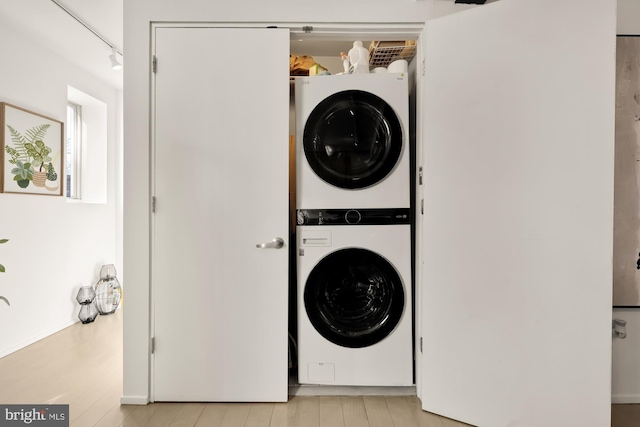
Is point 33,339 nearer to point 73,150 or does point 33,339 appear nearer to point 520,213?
point 73,150

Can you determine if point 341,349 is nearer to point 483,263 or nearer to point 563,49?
point 483,263

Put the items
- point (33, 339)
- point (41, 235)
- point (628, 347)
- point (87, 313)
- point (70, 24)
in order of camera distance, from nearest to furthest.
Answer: point (628, 347) < point (70, 24) < point (33, 339) < point (41, 235) < point (87, 313)

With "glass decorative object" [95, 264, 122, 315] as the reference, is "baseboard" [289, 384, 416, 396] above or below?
below

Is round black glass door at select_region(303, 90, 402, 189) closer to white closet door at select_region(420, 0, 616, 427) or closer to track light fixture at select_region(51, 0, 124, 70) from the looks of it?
white closet door at select_region(420, 0, 616, 427)

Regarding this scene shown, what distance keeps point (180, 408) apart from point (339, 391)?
2.82 feet

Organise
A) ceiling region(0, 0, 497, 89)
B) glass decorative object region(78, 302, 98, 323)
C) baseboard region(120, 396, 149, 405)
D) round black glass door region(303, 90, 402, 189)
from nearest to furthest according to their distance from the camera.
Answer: baseboard region(120, 396, 149, 405) → round black glass door region(303, 90, 402, 189) → ceiling region(0, 0, 497, 89) → glass decorative object region(78, 302, 98, 323)

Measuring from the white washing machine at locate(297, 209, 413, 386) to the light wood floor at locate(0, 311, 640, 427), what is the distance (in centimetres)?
12

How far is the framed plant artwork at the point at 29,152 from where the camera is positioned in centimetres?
268

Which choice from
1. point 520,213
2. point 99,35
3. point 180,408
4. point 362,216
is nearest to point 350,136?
point 362,216

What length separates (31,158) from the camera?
2916 millimetres

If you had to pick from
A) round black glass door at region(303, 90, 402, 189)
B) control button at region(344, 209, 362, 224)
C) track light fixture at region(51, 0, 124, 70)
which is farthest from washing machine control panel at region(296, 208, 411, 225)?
track light fixture at region(51, 0, 124, 70)

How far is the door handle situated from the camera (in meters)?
1.93

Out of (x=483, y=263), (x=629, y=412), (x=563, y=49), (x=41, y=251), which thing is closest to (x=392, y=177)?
(x=483, y=263)

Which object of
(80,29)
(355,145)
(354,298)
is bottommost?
(354,298)
